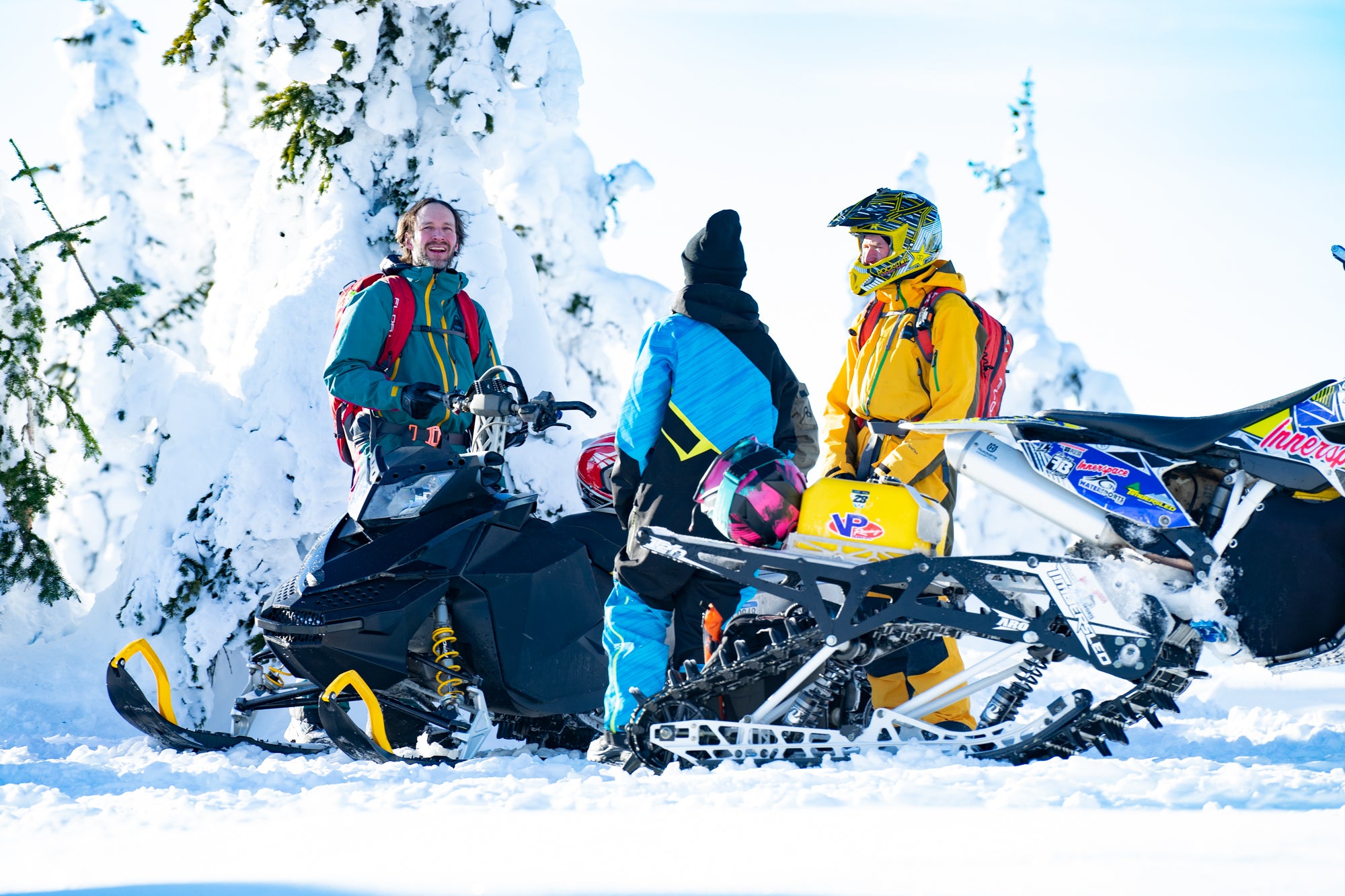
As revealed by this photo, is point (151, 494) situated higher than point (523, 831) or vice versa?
point (151, 494)

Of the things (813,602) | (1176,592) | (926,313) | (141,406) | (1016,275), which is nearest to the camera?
(1176,592)

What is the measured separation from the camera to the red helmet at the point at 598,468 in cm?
457

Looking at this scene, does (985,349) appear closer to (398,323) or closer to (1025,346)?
(398,323)

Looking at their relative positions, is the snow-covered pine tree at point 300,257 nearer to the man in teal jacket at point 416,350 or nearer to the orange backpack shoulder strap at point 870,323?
the man in teal jacket at point 416,350

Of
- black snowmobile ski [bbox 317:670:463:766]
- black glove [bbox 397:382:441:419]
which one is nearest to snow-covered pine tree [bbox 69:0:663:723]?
black glove [bbox 397:382:441:419]

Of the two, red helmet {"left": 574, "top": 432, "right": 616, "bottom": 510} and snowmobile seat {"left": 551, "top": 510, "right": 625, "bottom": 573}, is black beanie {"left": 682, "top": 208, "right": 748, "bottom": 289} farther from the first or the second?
Result: snowmobile seat {"left": 551, "top": 510, "right": 625, "bottom": 573}

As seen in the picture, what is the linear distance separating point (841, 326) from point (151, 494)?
994 cm

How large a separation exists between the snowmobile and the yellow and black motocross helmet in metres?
1.21

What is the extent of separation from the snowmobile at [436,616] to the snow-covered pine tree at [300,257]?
270cm

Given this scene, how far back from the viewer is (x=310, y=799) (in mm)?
2824

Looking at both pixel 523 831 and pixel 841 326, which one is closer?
pixel 523 831

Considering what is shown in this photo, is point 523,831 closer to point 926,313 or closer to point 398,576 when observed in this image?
point 398,576

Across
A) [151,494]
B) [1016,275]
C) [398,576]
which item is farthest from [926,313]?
[1016,275]

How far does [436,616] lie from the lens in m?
4.07
